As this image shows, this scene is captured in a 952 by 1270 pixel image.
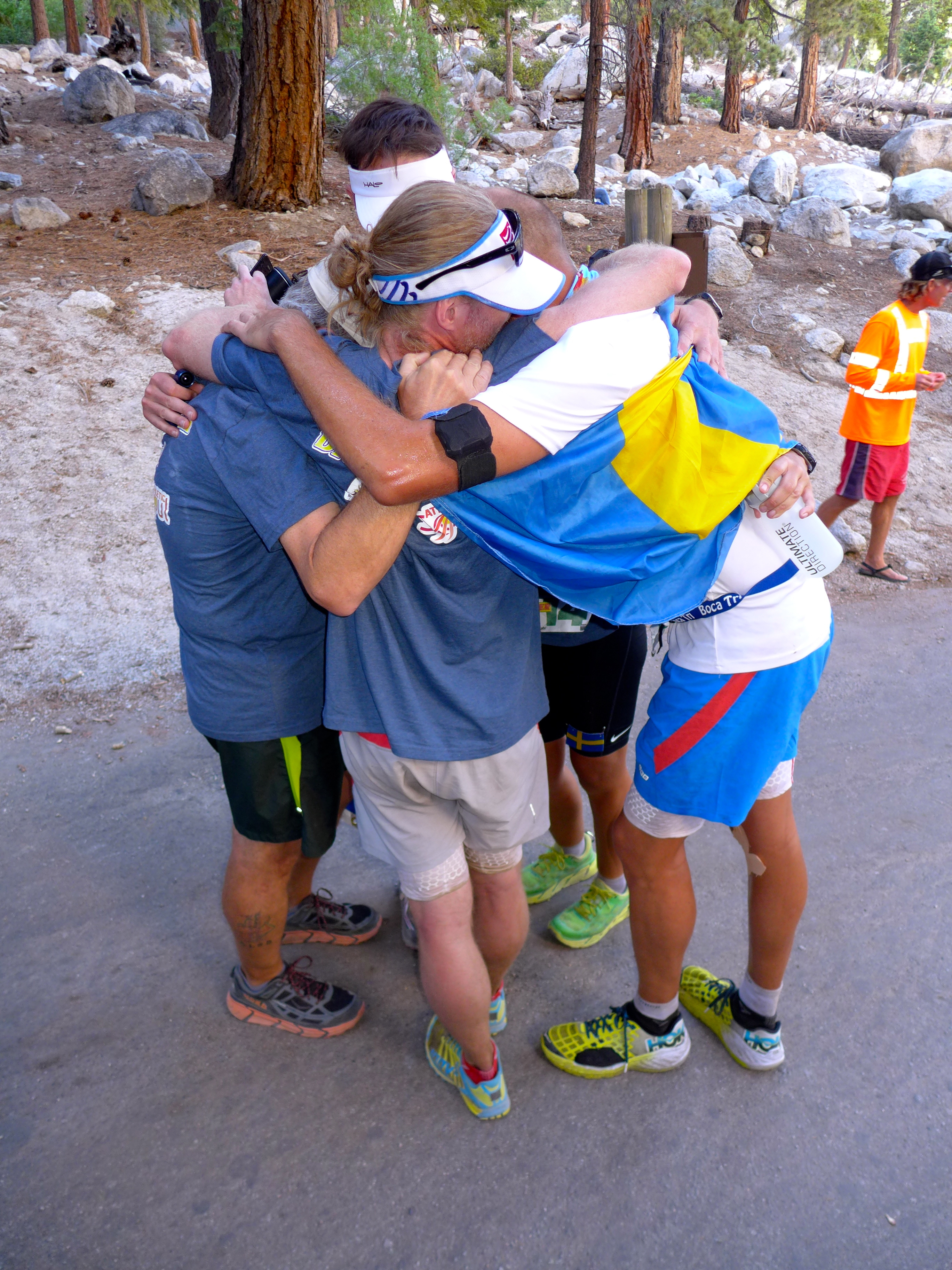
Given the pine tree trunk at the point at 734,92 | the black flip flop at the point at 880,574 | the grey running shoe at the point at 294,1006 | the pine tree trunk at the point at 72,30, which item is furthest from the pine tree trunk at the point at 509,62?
the grey running shoe at the point at 294,1006

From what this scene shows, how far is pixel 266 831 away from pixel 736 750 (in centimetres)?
119

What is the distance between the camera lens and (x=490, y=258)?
1746 mm

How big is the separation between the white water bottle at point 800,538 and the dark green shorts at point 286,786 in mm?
1190

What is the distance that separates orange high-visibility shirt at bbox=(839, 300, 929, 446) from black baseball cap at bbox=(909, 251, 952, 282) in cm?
19

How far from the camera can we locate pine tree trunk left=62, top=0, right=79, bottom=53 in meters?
22.4

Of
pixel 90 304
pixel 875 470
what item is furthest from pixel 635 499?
pixel 90 304

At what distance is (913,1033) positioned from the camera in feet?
8.30

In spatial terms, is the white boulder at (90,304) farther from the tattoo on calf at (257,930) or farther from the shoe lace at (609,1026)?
the shoe lace at (609,1026)

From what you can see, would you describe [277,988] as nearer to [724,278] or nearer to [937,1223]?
[937,1223]

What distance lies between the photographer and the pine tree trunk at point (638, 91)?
14.7 m

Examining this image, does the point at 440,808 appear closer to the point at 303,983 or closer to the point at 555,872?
the point at 303,983

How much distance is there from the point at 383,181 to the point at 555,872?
2.45 metres

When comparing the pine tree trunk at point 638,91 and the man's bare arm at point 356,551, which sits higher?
the pine tree trunk at point 638,91

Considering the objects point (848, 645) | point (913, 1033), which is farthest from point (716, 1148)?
point (848, 645)
